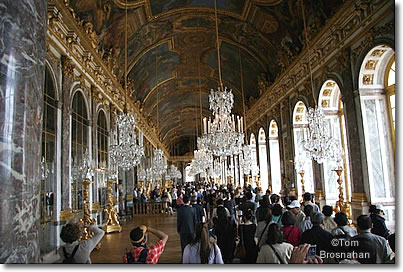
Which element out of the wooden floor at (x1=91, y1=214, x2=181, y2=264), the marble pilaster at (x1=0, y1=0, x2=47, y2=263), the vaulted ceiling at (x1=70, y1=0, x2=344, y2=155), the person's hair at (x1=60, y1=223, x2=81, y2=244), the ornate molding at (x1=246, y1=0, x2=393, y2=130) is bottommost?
the wooden floor at (x1=91, y1=214, x2=181, y2=264)

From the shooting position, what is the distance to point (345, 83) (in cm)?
867

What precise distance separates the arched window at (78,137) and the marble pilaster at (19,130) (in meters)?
6.27

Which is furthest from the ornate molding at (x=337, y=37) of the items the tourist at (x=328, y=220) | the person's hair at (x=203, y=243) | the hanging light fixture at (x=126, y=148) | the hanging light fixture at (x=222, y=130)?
the person's hair at (x=203, y=243)

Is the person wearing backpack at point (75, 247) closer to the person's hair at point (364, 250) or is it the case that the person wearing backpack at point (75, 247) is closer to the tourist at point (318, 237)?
the tourist at point (318, 237)

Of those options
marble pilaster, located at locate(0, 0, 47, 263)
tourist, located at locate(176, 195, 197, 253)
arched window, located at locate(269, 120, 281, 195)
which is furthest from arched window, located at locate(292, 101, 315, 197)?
marble pilaster, located at locate(0, 0, 47, 263)

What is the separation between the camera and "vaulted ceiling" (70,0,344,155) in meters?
11.0

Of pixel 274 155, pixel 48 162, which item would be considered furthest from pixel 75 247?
pixel 274 155

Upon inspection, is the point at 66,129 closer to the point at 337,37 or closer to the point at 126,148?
the point at 126,148

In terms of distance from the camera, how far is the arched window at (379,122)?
7555 millimetres

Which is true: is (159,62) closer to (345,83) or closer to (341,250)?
(345,83)

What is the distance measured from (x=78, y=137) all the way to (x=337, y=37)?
842 cm

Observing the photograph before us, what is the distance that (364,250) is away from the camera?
2.97 meters

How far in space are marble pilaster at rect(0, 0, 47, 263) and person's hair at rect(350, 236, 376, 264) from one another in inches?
115

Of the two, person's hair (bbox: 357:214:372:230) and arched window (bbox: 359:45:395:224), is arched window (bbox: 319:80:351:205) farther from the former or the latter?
person's hair (bbox: 357:214:372:230)
